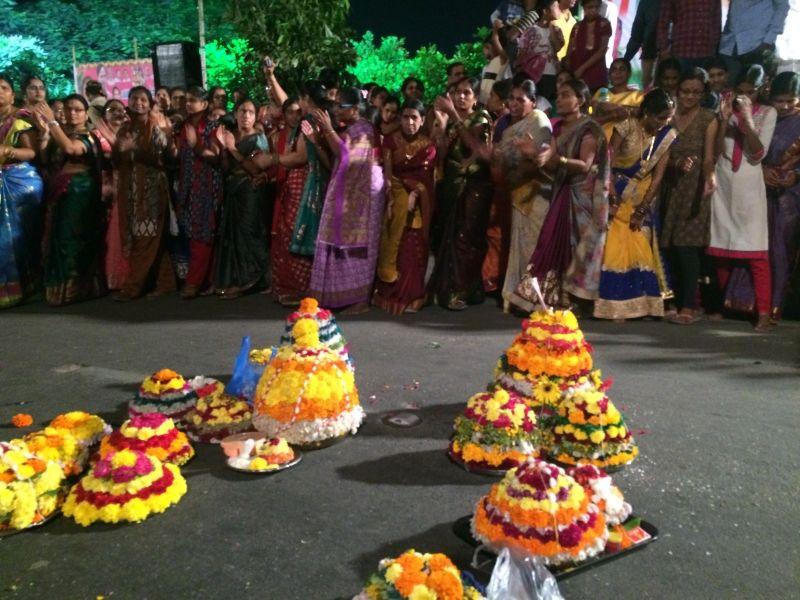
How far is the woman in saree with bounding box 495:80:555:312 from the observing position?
20.1 feet

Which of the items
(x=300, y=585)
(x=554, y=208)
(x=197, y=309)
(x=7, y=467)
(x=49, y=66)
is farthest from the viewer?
(x=49, y=66)

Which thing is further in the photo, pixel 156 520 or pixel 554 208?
pixel 554 208

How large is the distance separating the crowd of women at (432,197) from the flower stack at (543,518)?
3882mm

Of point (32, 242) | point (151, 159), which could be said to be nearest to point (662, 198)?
point (151, 159)

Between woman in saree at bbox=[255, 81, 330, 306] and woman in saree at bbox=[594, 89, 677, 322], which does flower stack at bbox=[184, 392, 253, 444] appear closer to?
woman in saree at bbox=[255, 81, 330, 306]

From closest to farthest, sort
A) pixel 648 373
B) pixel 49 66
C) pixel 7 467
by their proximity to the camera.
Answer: pixel 7 467
pixel 648 373
pixel 49 66

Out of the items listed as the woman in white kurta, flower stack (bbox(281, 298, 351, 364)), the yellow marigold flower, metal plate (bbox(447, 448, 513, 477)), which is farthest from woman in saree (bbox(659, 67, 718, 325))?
the yellow marigold flower

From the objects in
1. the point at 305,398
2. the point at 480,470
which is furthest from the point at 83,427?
the point at 480,470

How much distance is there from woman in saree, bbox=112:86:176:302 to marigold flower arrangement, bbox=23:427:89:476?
4.26 metres

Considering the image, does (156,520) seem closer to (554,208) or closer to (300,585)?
(300,585)

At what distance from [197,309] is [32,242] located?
2.19 meters

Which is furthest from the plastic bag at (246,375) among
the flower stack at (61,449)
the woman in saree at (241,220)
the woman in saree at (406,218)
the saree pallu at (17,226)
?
the saree pallu at (17,226)

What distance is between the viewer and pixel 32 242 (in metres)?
7.62

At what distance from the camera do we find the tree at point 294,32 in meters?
9.79
